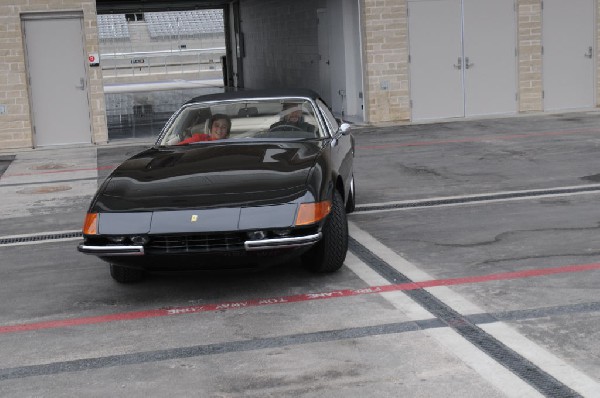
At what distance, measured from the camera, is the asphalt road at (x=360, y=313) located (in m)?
4.92

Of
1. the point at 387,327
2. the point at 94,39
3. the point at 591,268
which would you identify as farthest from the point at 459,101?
the point at 387,327

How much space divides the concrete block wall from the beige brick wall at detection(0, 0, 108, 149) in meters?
6.38

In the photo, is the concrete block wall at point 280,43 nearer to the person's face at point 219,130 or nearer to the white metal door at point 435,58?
the white metal door at point 435,58

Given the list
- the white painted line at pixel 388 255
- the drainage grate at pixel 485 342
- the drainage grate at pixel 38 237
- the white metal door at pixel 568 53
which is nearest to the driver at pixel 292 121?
the white painted line at pixel 388 255

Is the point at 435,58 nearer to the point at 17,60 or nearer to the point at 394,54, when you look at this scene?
the point at 394,54

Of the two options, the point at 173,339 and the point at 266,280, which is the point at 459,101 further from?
the point at 173,339

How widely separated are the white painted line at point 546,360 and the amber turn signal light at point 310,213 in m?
1.38

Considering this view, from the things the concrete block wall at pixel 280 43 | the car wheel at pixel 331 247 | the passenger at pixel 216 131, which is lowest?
the car wheel at pixel 331 247

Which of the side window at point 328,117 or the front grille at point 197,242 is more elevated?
the side window at point 328,117

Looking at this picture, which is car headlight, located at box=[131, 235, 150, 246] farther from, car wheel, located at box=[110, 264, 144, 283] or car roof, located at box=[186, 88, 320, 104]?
car roof, located at box=[186, 88, 320, 104]

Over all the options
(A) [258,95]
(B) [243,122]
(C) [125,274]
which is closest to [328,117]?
(A) [258,95]

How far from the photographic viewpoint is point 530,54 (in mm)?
19562

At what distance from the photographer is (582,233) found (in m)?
8.16

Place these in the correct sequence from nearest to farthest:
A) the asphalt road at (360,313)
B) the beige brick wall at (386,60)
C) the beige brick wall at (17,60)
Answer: the asphalt road at (360,313), the beige brick wall at (17,60), the beige brick wall at (386,60)
